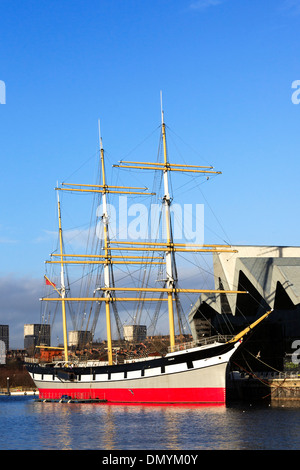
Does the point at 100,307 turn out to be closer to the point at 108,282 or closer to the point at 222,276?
the point at 108,282

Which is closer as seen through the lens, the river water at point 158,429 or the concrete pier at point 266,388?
the river water at point 158,429

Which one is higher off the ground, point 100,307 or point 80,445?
point 100,307

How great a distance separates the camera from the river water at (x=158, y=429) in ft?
117

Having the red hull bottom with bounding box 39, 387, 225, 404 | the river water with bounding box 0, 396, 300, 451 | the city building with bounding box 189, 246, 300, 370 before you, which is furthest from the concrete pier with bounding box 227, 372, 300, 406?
the red hull bottom with bounding box 39, 387, 225, 404

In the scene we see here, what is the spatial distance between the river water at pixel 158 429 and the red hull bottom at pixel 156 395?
1.15m

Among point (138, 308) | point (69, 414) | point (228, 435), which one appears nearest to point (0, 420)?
point (69, 414)

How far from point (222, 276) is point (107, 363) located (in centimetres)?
1832

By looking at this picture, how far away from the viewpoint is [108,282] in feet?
243

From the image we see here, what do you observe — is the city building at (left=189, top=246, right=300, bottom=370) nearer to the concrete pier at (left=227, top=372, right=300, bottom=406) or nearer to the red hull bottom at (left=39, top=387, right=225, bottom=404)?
the concrete pier at (left=227, top=372, right=300, bottom=406)

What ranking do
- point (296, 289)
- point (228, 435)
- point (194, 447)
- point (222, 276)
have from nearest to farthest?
point (194, 447) < point (228, 435) < point (296, 289) < point (222, 276)

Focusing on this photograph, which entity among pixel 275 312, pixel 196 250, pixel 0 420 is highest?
pixel 196 250

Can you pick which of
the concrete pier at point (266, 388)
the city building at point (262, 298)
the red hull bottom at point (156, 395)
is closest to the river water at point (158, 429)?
the red hull bottom at point (156, 395)

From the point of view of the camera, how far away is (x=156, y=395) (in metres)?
57.9

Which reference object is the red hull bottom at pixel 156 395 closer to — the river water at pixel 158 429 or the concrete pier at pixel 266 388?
the river water at pixel 158 429
